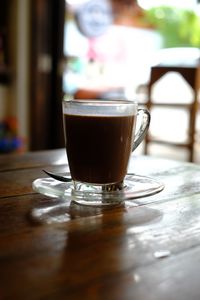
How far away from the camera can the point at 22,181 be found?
807mm

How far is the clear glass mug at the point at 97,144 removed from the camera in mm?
667

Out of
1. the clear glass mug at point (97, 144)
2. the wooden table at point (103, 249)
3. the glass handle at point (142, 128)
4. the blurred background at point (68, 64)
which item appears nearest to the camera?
the wooden table at point (103, 249)

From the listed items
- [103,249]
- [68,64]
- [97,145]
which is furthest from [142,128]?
[68,64]

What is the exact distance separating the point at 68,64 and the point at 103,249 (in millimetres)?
3427

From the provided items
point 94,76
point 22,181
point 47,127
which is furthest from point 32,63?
point 22,181

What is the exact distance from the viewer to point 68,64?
3801 millimetres

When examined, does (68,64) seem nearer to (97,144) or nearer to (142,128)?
(142,128)

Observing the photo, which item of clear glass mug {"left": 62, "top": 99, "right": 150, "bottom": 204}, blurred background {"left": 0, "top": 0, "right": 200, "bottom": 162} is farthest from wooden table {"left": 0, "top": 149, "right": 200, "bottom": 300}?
blurred background {"left": 0, "top": 0, "right": 200, "bottom": 162}

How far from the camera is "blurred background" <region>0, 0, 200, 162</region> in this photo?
323 centimetres

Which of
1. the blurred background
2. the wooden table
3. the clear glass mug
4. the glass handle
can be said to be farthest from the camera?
the blurred background

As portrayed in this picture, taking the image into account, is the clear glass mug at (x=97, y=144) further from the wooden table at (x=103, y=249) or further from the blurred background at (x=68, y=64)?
the blurred background at (x=68, y=64)

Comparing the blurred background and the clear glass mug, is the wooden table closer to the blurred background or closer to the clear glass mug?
the clear glass mug

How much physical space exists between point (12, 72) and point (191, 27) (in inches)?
177

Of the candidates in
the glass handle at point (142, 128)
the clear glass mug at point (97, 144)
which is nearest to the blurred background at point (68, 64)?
the glass handle at point (142, 128)
